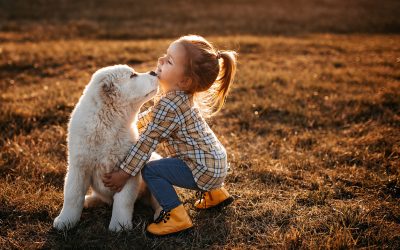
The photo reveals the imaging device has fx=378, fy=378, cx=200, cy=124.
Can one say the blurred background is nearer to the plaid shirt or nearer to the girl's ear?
the girl's ear

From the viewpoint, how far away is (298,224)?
342cm

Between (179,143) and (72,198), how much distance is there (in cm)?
103

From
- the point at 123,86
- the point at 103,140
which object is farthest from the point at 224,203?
the point at 123,86

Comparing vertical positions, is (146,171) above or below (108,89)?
below

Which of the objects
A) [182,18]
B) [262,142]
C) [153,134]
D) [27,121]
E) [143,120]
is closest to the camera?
[153,134]

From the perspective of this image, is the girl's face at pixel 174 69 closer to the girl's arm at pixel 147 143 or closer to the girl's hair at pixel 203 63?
the girl's hair at pixel 203 63

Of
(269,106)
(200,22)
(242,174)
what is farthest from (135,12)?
(242,174)

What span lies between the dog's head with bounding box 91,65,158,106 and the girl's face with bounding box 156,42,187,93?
127 mm

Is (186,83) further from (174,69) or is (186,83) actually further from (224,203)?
(224,203)

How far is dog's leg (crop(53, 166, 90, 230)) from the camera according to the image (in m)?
3.19

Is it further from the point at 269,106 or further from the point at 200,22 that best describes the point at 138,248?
the point at 200,22

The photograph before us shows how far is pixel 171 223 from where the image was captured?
325 centimetres

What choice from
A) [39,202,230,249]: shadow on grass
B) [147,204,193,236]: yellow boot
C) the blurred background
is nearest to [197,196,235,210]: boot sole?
[39,202,230,249]: shadow on grass

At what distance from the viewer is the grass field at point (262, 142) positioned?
10.7 feet
